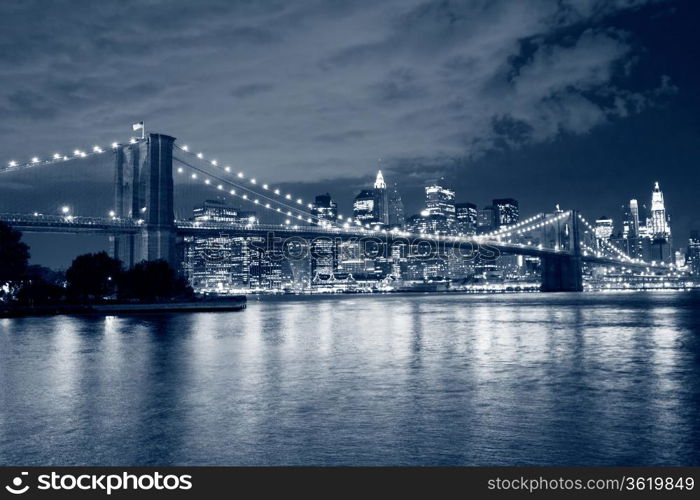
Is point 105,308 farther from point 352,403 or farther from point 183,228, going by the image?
point 352,403

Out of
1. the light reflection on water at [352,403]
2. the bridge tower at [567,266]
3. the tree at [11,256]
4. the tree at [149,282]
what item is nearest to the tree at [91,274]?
the tree at [149,282]

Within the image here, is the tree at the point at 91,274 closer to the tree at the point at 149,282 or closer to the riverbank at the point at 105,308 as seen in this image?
the tree at the point at 149,282

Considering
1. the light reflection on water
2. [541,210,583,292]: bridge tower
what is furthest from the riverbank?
[541,210,583,292]: bridge tower

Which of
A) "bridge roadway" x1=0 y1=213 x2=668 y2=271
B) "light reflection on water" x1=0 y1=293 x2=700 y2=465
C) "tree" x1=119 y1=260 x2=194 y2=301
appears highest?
"bridge roadway" x1=0 y1=213 x2=668 y2=271

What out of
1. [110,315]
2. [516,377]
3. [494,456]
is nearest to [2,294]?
[110,315]

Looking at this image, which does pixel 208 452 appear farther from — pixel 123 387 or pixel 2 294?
pixel 2 294

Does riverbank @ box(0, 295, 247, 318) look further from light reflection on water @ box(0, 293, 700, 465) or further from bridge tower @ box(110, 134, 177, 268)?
light reflection on water @ box(0, 293, 700, 465)

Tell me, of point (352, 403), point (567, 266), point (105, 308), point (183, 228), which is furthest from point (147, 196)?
point (567, 266)
